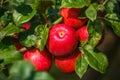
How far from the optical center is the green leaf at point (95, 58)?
1.17m

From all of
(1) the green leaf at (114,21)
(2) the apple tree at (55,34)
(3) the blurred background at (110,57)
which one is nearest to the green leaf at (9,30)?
(2) the apple tree at (55,34)

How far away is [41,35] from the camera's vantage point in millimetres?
1130

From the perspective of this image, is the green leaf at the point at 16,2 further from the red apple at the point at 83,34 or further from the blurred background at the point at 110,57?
the blurred background at the point at 110,57

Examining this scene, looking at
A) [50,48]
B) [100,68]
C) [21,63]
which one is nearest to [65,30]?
[50,48]

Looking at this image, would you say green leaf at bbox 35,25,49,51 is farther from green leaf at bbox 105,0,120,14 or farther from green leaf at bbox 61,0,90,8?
green leaf at bbox 105,0,120,14

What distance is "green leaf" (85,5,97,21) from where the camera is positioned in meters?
1.09

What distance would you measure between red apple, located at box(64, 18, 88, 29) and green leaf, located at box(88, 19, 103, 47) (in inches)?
1.6

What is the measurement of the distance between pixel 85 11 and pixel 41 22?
0.17m

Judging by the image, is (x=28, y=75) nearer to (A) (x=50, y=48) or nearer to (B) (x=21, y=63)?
(B) (x=21, y=63)

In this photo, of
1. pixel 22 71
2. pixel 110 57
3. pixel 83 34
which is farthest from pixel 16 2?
pixel 110 57

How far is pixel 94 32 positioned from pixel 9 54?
0.31 m

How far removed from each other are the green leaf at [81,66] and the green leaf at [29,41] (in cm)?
17

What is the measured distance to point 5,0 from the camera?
4.14ft

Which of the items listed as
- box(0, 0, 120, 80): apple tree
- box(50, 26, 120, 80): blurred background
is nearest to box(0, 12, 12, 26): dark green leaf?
box(0, 0, 120, 80): apple tree
